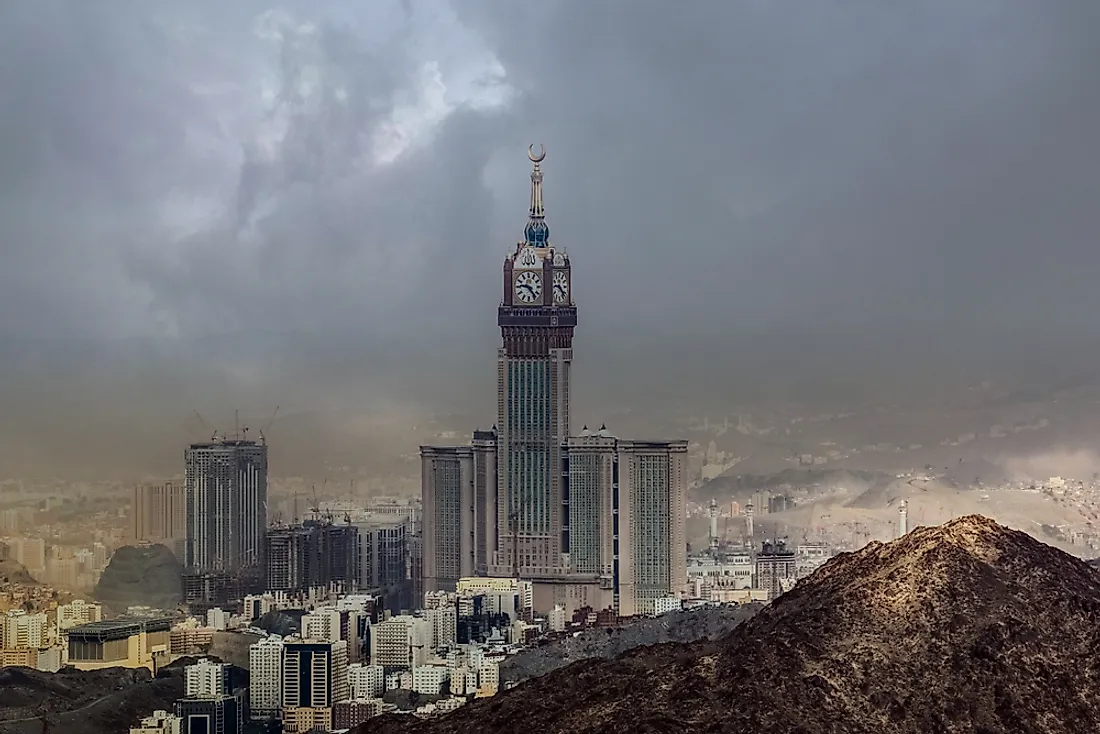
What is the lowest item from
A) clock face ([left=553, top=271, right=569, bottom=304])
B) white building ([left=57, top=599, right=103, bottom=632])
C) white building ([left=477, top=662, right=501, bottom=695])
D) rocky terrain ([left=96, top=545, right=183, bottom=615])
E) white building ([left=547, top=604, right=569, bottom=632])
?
white building ([left=547, top=604, right=569, bottom=632])

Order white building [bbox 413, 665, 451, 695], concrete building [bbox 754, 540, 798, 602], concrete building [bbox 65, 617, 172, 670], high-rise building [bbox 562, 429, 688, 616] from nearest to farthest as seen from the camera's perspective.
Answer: white building [bbox 413, 665, 451, 695], concrete building [bbox 65, 617, 172, 670], concrete building [bbox 754, 540, 798, 602], high-rise building [bbox 562, 429, 688, 616]

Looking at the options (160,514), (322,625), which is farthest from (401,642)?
(160,514)

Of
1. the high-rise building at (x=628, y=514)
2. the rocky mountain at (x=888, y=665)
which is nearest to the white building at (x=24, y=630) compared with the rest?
the high-rise building at (x=628, y=514)

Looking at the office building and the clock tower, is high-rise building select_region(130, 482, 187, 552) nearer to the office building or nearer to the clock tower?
the office building

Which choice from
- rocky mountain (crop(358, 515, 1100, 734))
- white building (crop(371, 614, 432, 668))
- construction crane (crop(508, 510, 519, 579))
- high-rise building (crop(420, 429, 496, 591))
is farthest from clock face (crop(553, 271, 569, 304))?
rocky mountain (crop(358, 515, 1100, 734))

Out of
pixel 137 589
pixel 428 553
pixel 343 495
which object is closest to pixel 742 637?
pixel 137 589

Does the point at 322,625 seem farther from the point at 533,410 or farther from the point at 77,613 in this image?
the point at 533,410

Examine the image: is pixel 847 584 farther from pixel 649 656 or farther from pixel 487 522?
pixel 487 522
